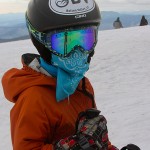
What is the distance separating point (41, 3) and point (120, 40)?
1477cm

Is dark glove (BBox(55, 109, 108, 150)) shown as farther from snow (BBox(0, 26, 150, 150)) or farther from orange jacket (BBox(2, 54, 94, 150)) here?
snow (BBox(0, 26, 150, 150))

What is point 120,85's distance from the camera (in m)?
9.52

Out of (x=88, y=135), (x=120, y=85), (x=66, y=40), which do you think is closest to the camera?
(x=88, y=135)

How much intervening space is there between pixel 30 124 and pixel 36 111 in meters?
0.08

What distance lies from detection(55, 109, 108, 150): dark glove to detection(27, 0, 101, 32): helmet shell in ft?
1.69

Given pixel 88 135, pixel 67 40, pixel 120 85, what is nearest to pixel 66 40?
pixel 67 40

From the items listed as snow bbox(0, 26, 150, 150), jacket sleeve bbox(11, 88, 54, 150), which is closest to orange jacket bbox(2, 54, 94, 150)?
jacket sleeve bbox(11, 88, 54, 150)

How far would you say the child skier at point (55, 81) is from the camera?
1722 millimetres

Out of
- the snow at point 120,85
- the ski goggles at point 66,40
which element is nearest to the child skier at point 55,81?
the ski goggles at point 66,40

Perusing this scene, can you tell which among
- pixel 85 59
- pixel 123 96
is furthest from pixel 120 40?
pixel 85 59

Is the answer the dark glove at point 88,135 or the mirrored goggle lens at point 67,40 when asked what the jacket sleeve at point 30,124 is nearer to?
the dark glove at point 88,135

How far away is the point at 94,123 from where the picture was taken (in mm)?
1717

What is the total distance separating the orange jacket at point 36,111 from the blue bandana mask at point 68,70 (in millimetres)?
56

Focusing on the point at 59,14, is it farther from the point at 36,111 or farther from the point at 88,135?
the point at 88,135
